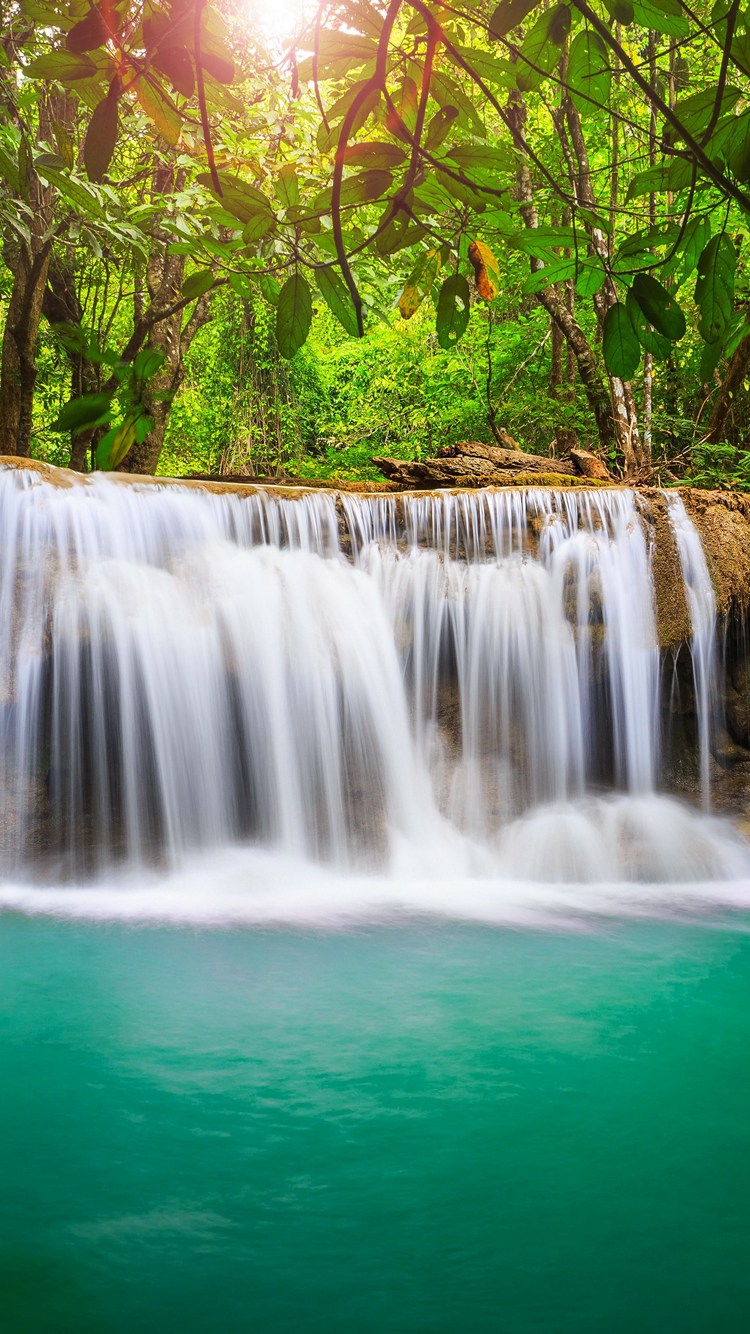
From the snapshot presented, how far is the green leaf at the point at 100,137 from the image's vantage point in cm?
109

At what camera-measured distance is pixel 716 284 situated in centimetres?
121

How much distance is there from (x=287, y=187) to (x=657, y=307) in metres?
0.52

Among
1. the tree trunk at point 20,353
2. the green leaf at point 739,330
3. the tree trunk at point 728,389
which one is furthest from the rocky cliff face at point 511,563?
the green leaf at point 739,330

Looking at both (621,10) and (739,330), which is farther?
(739,330)

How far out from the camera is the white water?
734 centimetres

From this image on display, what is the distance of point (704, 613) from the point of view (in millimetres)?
8516

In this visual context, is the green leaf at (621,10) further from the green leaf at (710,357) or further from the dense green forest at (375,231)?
the green leaf at (710,357)

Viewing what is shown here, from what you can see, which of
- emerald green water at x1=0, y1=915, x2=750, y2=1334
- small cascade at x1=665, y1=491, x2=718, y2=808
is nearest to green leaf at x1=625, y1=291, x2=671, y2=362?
emerald green water at x1=0, y1=915, x2=750, y2=1334

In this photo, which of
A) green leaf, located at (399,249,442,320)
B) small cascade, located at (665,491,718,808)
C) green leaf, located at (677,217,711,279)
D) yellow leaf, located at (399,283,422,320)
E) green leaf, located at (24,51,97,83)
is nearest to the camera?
green leaf, located at (24,51,97,83)

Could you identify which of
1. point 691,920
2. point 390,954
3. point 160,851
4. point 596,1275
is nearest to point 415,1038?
point 390,954

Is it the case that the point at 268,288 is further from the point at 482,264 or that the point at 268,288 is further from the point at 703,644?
the point at 703,644

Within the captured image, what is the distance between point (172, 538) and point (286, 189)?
706cm

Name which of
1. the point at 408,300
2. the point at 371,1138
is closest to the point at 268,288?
the point at 408,300

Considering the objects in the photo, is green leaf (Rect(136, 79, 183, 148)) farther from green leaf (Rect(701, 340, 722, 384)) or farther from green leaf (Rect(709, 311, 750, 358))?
green leaf (Rect(709, 311, 750, 358))
